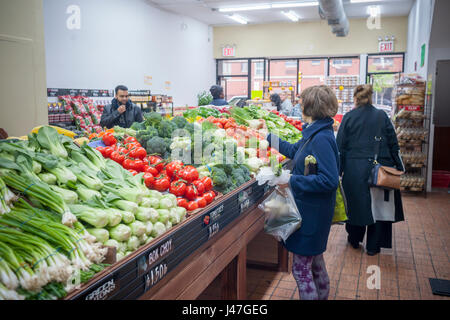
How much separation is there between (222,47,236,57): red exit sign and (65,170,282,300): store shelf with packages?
489 inches

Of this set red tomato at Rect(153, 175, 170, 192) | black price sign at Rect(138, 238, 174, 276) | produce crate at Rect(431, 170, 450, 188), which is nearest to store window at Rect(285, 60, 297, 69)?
produce crate at Rect(431, 170, 450, 188)

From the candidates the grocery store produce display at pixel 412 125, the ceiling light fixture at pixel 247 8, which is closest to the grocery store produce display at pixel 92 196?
the grocery store produce display at pixel 412 125

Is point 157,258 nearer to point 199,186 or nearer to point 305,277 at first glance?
point 199,186

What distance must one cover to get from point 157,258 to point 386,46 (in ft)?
41.7

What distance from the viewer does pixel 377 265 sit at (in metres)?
4.10

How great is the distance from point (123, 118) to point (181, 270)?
14.7ft

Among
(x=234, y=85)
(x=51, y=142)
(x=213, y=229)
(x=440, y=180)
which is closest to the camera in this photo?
(x=51, y=142)

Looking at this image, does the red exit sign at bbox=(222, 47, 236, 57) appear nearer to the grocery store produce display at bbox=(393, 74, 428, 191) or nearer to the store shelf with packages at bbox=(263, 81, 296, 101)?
the store shelf with packages at bbox=(263, 81, 296, 101)

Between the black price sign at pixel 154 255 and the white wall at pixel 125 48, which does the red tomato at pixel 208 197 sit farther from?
the white wall at pixel 125 48

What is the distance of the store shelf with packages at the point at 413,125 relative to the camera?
6.90 meters

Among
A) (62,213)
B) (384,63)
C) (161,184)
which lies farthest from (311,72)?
→ (62,213)

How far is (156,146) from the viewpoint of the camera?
2756 millimetres

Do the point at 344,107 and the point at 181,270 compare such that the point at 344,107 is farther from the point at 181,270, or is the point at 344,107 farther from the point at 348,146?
the point at 181,270

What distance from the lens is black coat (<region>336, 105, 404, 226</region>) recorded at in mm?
4113
